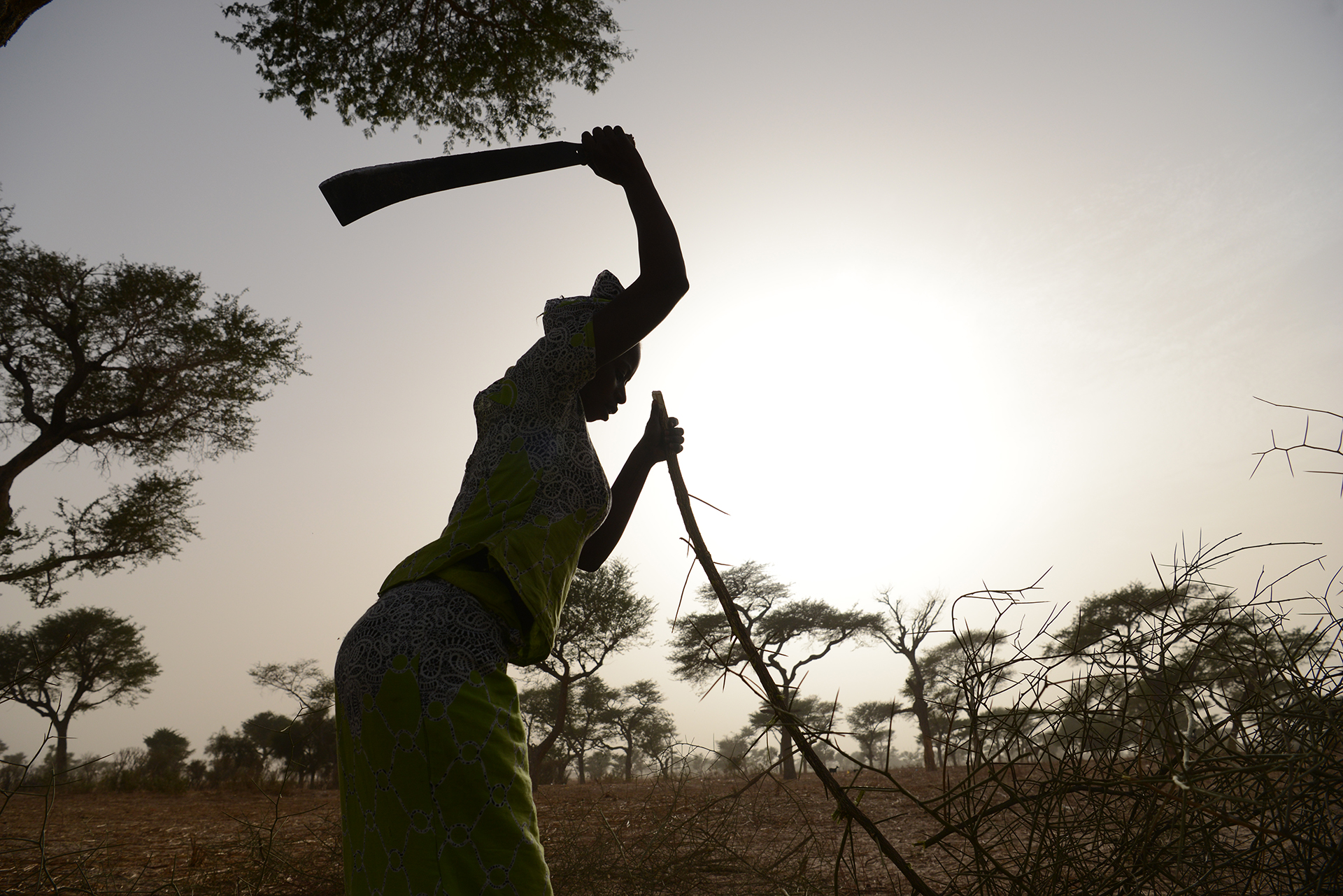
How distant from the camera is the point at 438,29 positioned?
6.12 meters

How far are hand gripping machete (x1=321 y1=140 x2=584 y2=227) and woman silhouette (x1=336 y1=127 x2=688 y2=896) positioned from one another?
27 cm

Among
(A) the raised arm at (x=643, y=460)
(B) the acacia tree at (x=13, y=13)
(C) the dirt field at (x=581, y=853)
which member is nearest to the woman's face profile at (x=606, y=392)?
(A) the raised arm at (x=643, y=460)

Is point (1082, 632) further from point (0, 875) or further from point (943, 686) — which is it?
point (0, 875)

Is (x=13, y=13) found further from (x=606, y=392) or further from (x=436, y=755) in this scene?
(x=436, y=755)

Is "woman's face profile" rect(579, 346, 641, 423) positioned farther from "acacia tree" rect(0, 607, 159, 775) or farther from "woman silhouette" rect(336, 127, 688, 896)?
"acacia tree" rect(0, 607, 159, 775)

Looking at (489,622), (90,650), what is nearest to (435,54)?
(489,622)

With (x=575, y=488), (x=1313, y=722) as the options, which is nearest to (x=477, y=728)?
(x=575, y=488)

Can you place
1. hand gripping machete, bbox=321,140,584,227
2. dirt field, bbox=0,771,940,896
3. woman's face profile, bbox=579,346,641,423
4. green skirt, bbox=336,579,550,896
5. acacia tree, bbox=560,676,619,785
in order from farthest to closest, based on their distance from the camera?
acacia tree, bbox=560,676,619,785 < dirt field, bbox=0,771,940,896 < hand gripping machete, bbox=321,140,584,227 < woman's face profile, bbox=579,346,641,423 < green skirt, bbox=336,579,550,896

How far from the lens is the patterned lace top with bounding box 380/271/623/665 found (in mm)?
1059

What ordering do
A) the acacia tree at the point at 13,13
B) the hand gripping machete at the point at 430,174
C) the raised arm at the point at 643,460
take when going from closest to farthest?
1. the hand gripping machete at the point at 430,174
2. the raised arm at the point at 643,460
3. the acacia tree at the point at 13,13

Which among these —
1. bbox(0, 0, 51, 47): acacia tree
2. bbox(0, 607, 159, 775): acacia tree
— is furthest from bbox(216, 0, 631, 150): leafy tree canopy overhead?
bbox(0, 607, 159, 775): acacia tree

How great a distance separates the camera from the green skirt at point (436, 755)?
2.98ft

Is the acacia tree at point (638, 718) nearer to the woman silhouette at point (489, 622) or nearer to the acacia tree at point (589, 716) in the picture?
the acacia tree at point (589, 716)

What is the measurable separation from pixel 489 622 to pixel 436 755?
0.64 ft
